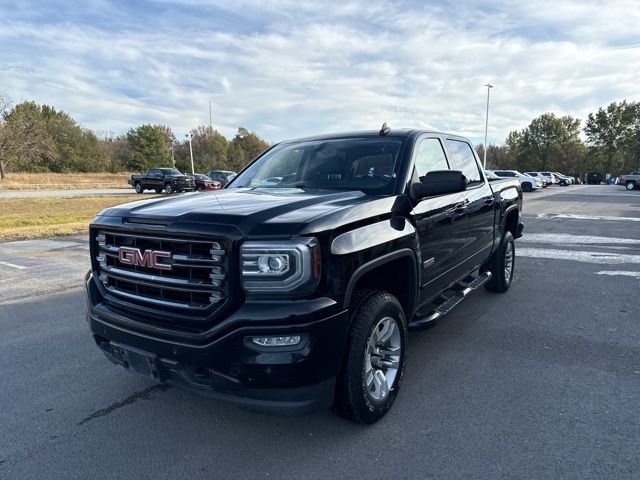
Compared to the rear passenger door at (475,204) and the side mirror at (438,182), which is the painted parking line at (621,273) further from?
the side mirror at (438,182)

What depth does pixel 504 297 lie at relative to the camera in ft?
19.4

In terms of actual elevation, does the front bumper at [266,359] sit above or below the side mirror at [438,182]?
below

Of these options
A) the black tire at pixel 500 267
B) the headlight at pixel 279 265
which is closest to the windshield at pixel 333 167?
the headlight at pixel 279 265

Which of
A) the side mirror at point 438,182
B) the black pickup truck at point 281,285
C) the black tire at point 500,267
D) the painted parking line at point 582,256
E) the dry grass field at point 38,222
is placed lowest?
the painted parking line at point 582,256

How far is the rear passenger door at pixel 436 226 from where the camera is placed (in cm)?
352

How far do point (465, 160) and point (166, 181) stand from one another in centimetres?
3034

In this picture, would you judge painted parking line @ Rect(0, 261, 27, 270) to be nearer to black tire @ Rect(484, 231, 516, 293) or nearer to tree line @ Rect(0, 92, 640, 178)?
black tire @ Rect(484, 231, 516, 293)

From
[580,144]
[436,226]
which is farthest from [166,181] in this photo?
[580,144]

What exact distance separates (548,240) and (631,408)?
26.8ft

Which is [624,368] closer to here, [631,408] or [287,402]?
[631,408]

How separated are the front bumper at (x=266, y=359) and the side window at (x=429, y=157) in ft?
5.76

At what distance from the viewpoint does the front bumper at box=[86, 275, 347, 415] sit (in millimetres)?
2365

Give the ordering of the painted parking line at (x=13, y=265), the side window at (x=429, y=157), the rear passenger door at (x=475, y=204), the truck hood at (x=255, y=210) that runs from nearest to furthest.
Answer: the truck hood at (x=255, y=210) < the side window at (x=429, y=157) < the rear passenger door at (x=475, y=204) < the painted parking line at (x=13, y=265)

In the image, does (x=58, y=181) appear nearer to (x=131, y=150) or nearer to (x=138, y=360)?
(x=131, y=150)
